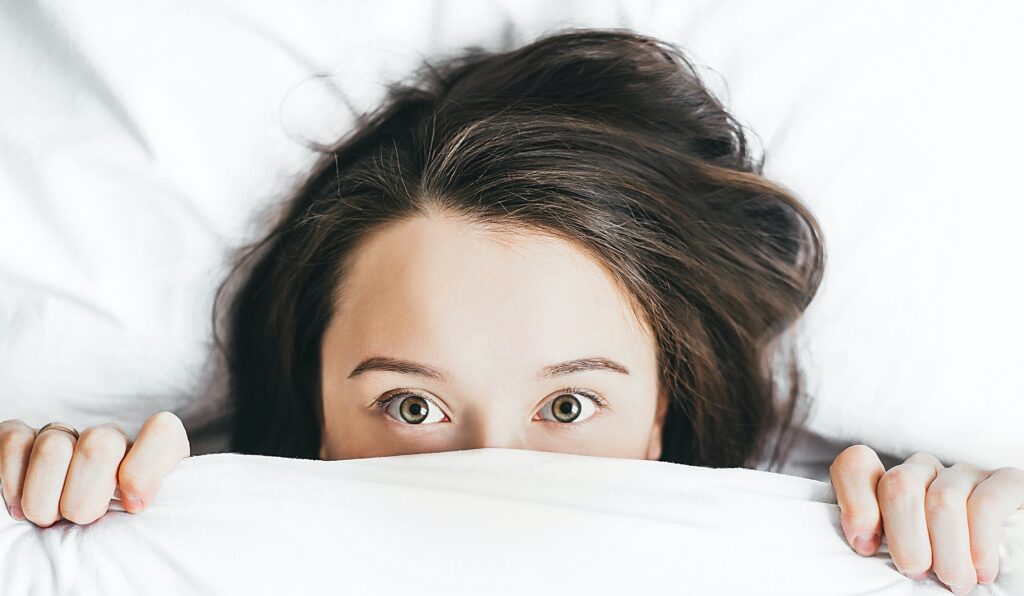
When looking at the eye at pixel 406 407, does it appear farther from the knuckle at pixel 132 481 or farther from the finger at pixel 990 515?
the finger at pixel 990 515

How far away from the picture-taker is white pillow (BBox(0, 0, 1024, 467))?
102cm

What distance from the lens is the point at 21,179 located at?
102 centimetres

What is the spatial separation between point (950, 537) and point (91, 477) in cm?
68

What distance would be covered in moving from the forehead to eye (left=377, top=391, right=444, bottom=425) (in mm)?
58

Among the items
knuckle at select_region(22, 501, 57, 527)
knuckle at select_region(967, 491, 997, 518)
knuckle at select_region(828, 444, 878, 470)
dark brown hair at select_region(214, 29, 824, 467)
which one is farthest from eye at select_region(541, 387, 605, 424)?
knuckle at select_region(22, 501, 57, 527)

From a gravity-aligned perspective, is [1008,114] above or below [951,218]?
above

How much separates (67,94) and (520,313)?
0.56 m

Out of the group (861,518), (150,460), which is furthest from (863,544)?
(150,460)

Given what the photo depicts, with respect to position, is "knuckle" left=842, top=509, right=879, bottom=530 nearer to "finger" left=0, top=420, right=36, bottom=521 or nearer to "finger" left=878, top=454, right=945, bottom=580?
"finger" left=878, top=454, right=945, bottom=580

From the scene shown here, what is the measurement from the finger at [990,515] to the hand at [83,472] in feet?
2.16

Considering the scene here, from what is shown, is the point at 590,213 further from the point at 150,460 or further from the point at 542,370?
the point at 150,460

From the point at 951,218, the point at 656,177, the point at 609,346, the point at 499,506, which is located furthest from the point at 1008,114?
the point at 499,506

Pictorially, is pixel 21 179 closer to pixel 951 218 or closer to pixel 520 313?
pixel 520 313

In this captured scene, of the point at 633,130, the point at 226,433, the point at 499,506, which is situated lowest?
the point at 226,433
